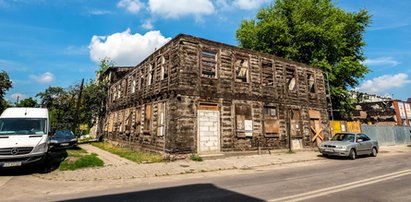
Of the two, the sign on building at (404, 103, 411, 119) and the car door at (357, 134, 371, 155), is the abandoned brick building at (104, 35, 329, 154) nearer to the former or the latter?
the car door at (357, 134, 371, 155)

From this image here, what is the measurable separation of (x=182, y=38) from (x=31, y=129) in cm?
895

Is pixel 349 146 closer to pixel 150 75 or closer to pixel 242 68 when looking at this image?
pixel 242 68

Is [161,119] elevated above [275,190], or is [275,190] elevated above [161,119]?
[161,119]

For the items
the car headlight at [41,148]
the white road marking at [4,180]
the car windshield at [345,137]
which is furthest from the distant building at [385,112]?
the white road marking at [4,180]

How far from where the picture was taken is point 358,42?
29.4 meters

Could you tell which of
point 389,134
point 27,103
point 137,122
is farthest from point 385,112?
point 27,103

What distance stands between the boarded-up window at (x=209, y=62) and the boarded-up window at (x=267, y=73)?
167 inches

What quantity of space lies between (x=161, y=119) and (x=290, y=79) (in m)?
11.8

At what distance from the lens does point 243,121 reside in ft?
50.4

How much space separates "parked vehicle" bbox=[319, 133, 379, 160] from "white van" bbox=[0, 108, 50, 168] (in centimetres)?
1539

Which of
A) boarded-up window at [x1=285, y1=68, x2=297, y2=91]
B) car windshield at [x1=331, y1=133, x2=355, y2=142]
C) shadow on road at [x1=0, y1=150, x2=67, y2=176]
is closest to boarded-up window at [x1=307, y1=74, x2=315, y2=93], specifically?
boarded-up window at [x1=285, y1=68, x2=297, y2=91]

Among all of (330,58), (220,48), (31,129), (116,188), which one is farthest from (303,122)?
Answer: (31,129)

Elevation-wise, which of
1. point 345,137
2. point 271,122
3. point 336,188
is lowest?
point 336,188

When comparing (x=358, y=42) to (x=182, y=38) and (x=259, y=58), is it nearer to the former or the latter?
(x=259, y=58)
